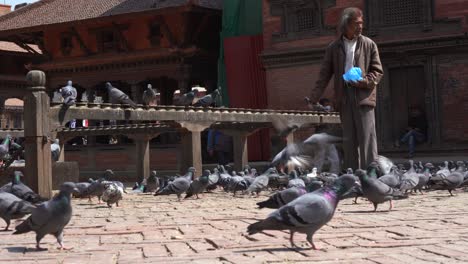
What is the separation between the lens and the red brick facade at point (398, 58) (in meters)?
21.2

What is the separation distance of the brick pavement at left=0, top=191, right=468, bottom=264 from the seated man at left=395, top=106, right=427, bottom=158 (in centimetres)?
1196

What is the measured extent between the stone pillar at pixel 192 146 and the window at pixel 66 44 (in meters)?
15.1

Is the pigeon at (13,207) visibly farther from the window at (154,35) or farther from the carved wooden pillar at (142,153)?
the window at (154,35)

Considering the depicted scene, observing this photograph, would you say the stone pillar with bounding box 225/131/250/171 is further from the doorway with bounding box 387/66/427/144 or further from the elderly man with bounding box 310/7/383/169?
the elderly man with bounding box 310/7/383/169

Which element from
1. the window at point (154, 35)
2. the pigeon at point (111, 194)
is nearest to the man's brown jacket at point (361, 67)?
the pigeon at point (111, 194)

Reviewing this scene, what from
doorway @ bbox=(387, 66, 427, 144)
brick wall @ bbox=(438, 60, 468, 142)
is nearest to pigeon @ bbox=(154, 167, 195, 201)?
brick wall @ bbox=(438, 60, 468, 142)

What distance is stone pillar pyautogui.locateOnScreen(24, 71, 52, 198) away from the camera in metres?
11.4

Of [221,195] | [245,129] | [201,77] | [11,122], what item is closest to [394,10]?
[245,129]

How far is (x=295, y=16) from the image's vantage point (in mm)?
24250

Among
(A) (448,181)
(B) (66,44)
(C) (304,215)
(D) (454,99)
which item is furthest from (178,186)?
(B) (66,44)

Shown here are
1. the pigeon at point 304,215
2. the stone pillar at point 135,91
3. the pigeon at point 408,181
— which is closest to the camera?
the pigeon at point 304,215

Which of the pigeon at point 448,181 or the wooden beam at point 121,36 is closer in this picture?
the pigeon at point 448,181

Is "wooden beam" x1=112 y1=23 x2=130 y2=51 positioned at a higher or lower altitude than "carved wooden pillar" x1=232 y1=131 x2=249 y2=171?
higher

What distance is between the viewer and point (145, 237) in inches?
276
